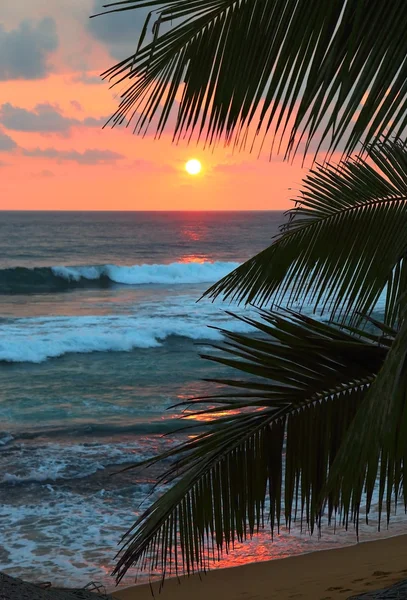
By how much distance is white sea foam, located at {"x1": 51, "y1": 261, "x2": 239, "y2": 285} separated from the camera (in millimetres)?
42312

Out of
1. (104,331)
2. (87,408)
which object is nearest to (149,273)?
(104,331)

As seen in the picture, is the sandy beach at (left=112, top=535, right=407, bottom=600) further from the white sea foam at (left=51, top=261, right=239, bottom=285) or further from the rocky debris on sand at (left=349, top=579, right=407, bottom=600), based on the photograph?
the white sea foam at (left=51, top=261, right=239, bottom=285)

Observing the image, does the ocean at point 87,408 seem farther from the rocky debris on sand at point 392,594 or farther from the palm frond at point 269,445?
the rocky debris on sand at point 392,594

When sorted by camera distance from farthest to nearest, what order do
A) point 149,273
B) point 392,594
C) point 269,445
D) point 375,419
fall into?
point 149,273
point 392,594
point 269,445
point 375,419

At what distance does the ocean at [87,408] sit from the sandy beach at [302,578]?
0.25 m

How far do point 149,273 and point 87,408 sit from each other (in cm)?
3246

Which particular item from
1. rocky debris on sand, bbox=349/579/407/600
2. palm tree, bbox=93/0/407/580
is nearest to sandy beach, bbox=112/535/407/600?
rocky debris on sand, bbox=349/579/407/600

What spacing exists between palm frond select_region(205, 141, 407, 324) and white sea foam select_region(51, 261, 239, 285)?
38.5m

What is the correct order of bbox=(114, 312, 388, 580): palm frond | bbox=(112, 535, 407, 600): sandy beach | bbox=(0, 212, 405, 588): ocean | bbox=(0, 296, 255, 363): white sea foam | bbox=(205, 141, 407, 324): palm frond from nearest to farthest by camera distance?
bbox=(114, 312, 388, 580): palm frond, bbox=(205, 141, 407, 324): palm frond, bbox=(112, 535, 407, 600): sandy beach, bbox=(0, 212, 405, 588): ocean, bbox=(0, 296, 255, 363): white sea foam

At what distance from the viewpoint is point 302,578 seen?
6074 mm

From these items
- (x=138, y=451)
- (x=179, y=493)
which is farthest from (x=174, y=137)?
(x=138, y=451)

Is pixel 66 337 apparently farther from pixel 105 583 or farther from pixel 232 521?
pixel 232 521

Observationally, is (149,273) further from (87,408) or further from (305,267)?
(305,267)

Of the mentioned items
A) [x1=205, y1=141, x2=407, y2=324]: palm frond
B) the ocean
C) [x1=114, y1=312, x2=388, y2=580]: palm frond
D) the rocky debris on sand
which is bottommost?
the ocean
